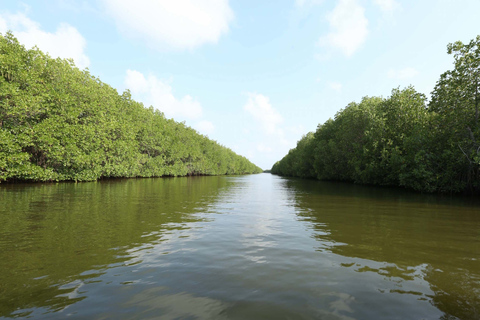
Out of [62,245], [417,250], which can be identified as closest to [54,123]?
[62,245]

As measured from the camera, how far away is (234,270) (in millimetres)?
5809

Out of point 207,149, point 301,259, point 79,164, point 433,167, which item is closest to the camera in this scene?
point 301,259

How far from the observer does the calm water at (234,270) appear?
4113 mm

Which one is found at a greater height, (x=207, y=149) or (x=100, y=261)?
(x=207, y=149)

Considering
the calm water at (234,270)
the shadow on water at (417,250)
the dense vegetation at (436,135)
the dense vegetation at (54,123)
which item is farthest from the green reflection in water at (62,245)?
the dense vegetation at (436,135)

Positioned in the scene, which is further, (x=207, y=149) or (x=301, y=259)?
(x=207, y=149)

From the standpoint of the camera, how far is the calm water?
411cm

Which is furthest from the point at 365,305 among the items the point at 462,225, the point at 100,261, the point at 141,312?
the point at 462,225

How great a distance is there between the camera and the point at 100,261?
20.5ft

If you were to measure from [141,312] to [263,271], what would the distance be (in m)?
2.78

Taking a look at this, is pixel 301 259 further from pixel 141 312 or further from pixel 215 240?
pixel 141 312

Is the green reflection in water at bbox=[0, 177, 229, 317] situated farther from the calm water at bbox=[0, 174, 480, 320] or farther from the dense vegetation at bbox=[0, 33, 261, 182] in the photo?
the dense vegetation at bbox=[0, 33, 261, 182]

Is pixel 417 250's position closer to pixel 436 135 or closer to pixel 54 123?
pixel 436 135

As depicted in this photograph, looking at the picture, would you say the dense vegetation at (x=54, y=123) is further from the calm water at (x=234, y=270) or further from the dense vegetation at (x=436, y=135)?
the dense vegetation at (x=436, y=135)
